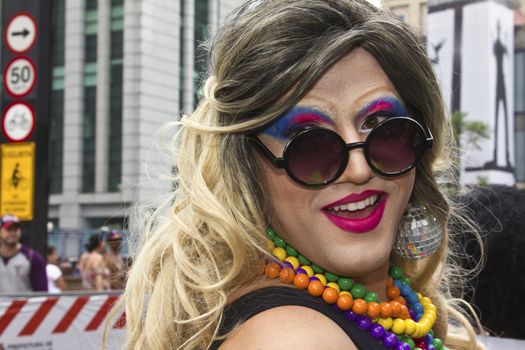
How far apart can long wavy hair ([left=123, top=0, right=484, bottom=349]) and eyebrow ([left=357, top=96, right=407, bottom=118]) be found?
0.16ft

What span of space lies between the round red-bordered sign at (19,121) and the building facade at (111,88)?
27.4 metres

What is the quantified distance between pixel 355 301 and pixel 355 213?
0.18 m

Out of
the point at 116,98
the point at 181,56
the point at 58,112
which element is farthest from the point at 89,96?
the point at 181,56

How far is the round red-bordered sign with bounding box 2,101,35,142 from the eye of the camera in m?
6.36

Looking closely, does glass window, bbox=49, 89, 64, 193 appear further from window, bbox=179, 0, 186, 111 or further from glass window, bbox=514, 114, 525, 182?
glass window, bbox=514, 114, 525, 182

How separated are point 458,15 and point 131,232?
21.9 metres

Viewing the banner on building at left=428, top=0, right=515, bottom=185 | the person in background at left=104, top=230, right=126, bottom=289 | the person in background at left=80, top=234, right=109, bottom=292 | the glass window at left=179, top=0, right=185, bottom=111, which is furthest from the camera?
the glass window at left=179, top=0, right=185, bottom=111

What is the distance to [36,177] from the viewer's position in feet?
21.0

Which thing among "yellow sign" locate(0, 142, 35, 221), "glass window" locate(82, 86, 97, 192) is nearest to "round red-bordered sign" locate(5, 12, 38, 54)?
"yellow sign" locate(0, 142, 35, 221)

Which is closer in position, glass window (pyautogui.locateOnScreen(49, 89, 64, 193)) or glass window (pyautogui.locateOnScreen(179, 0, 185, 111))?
glass window (pyautogui.locateOnScreen(179, 0, 185, 111))

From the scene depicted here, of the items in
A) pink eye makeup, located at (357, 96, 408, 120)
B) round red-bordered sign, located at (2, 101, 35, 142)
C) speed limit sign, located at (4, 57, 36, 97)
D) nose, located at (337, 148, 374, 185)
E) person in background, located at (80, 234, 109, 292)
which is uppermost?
speed limit sign, located at (4, 57, 36, 97)

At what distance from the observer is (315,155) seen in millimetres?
1336

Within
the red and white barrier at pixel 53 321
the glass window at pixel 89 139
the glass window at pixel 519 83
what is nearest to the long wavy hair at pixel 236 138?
the red and white barrier at pixel 53 321

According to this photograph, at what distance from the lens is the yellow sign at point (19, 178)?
6.37 meters
